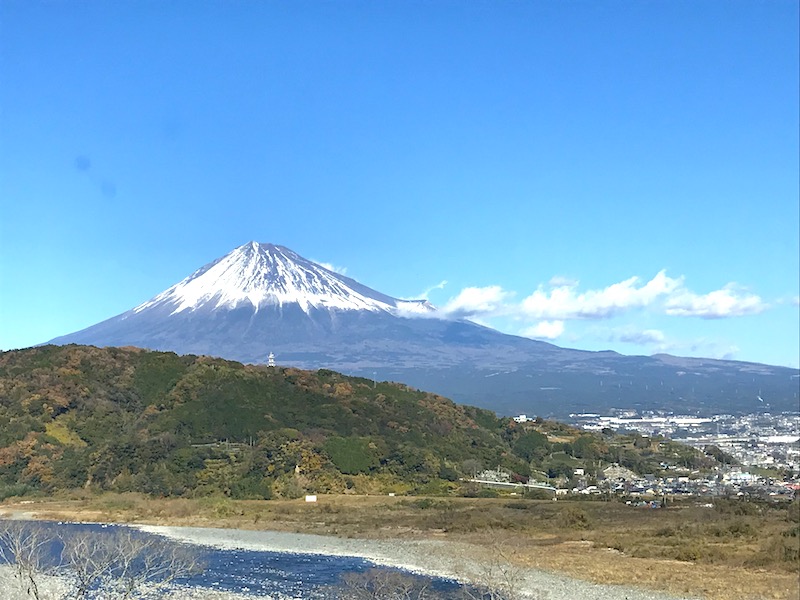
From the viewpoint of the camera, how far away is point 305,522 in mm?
31625

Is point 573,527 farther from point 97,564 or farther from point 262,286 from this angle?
point 262,286

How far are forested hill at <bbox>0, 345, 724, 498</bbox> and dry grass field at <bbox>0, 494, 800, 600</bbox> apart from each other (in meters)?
2.48

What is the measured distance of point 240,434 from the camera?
43.8 m

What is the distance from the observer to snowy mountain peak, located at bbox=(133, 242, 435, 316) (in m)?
154

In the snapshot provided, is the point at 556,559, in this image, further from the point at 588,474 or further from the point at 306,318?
the point at 306,318

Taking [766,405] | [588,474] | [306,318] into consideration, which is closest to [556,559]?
[588,474]

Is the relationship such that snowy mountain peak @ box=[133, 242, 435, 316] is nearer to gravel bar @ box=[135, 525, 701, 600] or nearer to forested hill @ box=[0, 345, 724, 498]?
forested hill @ box=[0, 345, 724, 498]

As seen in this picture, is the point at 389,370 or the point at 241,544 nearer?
the point at 241,544

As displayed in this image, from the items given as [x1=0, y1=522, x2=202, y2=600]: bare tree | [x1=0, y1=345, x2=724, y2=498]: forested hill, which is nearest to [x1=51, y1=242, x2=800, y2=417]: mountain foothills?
[x1=0, y1=345, x2=724, y2=498]: forested hill

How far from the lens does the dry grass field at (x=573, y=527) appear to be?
21.1 meters

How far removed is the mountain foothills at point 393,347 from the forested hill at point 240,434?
52.1 m

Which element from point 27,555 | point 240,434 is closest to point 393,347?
point 240,434

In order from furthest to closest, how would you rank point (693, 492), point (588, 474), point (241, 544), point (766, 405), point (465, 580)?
point (766, 405) < point (588, 474) < point (693, 492) < point (241, 544) < point (465, 580)

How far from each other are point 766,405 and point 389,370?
50818 mm
